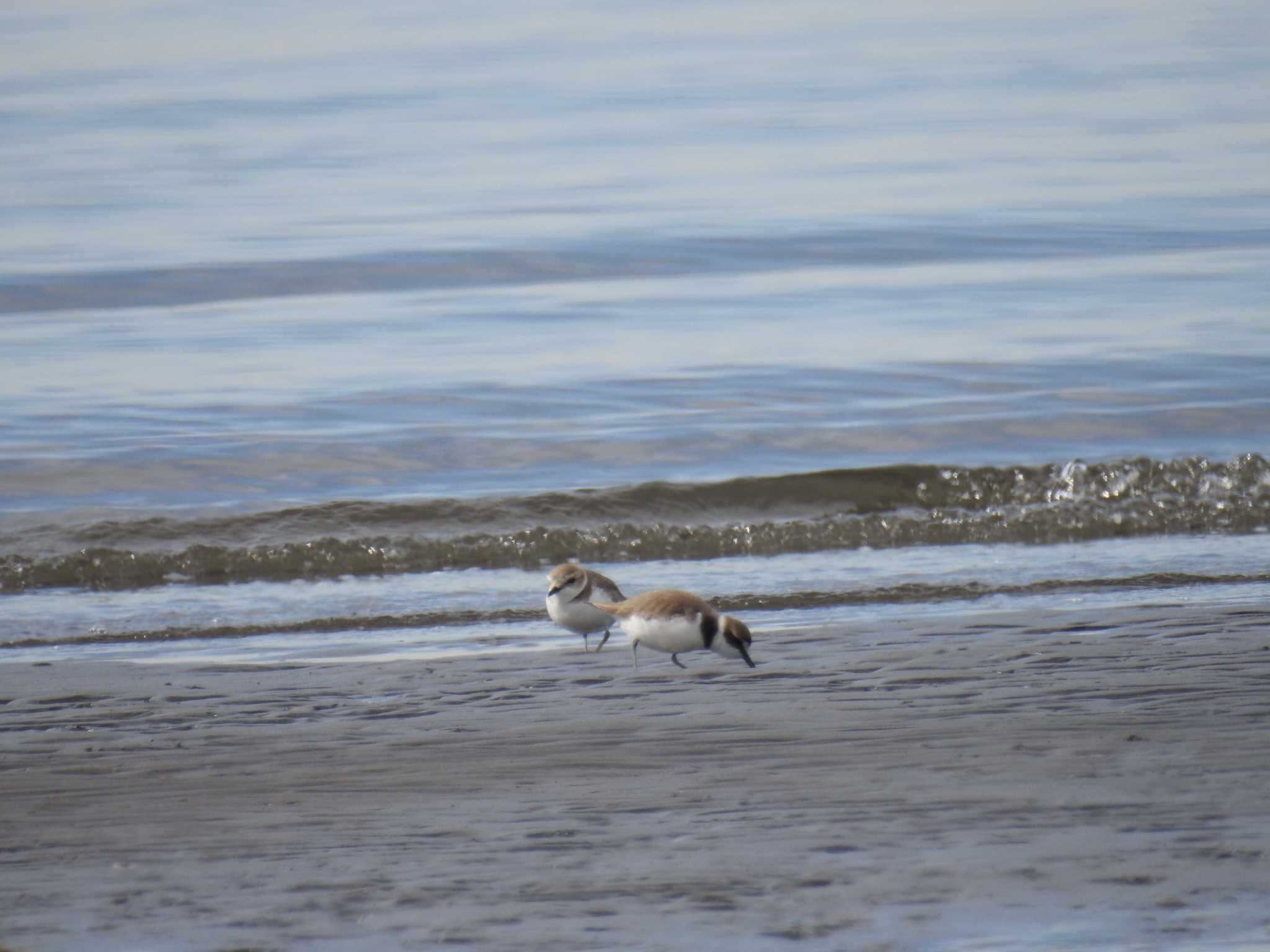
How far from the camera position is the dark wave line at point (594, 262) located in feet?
74.1

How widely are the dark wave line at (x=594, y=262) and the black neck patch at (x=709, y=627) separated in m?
16.6

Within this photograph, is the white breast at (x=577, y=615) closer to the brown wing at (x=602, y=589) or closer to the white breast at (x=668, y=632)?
the brown wing at (x=602, y=589)

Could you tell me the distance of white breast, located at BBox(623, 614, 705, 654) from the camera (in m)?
6.65

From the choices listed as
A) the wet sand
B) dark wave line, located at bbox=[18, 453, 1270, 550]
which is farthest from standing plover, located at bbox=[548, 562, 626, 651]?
dark wave line, located at bbox=[18, 453, 1270, 550]

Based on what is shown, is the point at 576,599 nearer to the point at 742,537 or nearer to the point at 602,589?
the point at 602,589

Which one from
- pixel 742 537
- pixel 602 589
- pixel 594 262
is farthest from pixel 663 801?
pixel 594 262

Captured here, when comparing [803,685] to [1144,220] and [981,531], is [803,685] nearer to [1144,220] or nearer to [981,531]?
[981,531]

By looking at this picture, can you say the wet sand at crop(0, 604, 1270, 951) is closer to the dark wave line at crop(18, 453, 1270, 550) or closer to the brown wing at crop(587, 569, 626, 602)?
the brown wing at crop(587, 569, 626, 602)

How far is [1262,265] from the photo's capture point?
22172mm

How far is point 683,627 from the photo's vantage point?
6.66m

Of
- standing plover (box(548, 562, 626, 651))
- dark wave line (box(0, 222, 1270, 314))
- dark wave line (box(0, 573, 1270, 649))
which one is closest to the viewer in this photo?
standing plover (box(548, 562, 626, 651))

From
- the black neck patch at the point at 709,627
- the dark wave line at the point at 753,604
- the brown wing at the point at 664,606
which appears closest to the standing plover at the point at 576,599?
the brown wing at the point at 664,606

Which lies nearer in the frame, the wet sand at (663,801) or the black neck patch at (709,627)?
the wet sand at (663,801)

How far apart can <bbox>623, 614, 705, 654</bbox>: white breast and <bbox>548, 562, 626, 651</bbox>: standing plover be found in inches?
13.7
